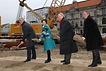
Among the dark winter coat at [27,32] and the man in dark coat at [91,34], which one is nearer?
the man in dark coat at [91,34]

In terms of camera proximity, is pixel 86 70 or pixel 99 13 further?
pixel 99 13

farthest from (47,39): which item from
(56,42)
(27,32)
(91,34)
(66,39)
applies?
(56,42)

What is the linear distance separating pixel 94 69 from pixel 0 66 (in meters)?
3.50

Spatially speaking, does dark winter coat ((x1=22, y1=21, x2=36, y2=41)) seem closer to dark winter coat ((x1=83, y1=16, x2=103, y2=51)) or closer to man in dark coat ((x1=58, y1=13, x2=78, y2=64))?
man in dark coat ((x1=58, y1=13, x2=78, y2=64))

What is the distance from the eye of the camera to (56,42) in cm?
2267

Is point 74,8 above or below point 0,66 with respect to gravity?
above

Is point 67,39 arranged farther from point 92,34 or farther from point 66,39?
point 92,34

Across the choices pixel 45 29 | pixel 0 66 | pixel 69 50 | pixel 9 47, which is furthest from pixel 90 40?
pixel 9 47

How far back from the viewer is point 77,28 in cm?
A: 7069

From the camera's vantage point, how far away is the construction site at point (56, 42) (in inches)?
Result: 287

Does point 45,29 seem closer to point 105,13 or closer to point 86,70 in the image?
point 86,70

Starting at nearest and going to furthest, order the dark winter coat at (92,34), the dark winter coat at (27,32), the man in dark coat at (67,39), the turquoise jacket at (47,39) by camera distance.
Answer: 1. the dark winter coat at (92,34)
2. the man in dark coat at (67,39)
3. the turquoise jacket at (47,39)
4. the dark winter coat at (27,32)

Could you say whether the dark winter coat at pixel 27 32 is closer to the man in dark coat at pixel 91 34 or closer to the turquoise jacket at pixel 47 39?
the turquoise jacket at pixel 47 39

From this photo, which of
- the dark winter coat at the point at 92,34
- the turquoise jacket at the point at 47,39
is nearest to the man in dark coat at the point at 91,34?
the dark winter coat at the point at 92,34
